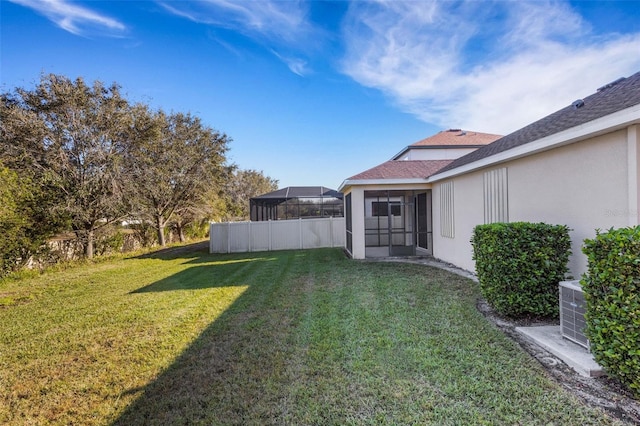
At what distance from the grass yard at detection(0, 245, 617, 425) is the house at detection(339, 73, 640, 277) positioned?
2.02 m

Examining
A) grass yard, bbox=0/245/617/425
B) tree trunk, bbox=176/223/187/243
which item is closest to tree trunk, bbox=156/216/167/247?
tree trunk, bbox=176/223/187/243

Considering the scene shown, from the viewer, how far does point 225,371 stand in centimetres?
321

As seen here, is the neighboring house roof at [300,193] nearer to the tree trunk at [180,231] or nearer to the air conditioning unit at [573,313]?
the tree trunk at [180,231]

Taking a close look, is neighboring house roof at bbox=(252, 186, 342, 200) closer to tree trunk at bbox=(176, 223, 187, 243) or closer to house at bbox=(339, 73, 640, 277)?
tree trunk at bbox=(176, 223, 187, 243)

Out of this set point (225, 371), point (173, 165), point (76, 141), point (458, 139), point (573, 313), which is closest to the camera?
point (225, 371)

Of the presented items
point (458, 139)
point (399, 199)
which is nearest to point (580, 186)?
point (399, 199)

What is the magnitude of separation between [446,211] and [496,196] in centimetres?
271

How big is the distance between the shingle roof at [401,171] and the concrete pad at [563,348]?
6787mm

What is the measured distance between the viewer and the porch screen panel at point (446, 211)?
8.70 meters

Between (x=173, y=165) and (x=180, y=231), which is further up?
(x=173, y=165)

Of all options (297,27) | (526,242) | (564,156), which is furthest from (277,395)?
(297,27)

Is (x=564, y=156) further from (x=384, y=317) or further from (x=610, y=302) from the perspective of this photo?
(x=384, y=317)

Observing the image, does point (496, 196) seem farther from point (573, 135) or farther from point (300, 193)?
point (300, 193)

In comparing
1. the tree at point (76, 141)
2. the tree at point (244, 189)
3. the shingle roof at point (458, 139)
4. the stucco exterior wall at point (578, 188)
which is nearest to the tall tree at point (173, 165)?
the tree at point (76, 141)
